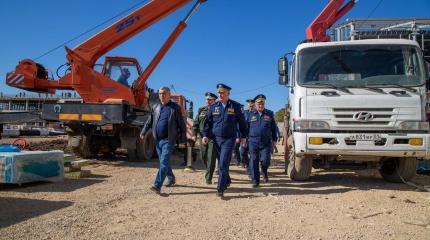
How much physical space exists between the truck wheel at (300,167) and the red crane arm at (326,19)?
3.78m

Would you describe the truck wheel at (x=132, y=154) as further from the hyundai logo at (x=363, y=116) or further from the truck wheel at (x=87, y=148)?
the hyundai logo at (x=363, y=116)

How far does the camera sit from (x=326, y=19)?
10.0 m

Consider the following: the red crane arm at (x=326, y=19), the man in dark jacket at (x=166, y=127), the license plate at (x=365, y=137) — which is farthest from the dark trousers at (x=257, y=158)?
the red crane arm at (x=326, y=19)

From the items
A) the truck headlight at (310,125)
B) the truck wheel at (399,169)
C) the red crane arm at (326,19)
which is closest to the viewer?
the truck headlight at (310,125)

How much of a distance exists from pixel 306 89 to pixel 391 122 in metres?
1.52

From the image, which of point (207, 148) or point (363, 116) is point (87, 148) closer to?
point (207, 148)

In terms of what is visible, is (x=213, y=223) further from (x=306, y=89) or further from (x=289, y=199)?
(x=306, y=89)

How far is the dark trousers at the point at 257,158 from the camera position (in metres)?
6.92

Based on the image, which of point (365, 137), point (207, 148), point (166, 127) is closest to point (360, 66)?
point (365, 137)

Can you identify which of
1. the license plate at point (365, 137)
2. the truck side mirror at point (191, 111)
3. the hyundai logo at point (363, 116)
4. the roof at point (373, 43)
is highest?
the roof at point (373, 43)

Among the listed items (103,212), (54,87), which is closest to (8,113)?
(54,87)

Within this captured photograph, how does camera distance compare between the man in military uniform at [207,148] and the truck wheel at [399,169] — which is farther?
the truck wheel at [399,169]

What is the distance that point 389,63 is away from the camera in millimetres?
6793

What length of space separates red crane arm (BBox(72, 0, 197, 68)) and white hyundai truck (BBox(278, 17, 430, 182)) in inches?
202
